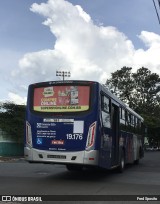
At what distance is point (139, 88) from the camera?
78438 millimetres

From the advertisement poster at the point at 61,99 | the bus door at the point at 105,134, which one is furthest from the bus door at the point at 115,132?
the advertisement poster at the point at 61,99

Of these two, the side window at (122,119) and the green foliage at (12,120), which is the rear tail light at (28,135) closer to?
the side window at (122,119)

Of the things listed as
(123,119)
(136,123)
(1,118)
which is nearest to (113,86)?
(1,118)

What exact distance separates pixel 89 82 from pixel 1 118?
2003cm

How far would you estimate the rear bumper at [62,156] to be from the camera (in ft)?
46.9

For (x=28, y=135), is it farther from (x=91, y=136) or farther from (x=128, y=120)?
(x=128, y=120)

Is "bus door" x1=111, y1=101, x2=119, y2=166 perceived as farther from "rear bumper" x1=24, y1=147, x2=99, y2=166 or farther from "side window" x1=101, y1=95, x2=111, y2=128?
"rear bumper" x1=24, y1=147, x2=99, y2=166

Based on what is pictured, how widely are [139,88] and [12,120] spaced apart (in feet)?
155

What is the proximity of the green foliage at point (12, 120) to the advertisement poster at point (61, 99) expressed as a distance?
1873 centimetres

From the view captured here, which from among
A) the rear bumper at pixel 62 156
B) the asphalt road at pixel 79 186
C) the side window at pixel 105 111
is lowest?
the asphalt road at pixel 79 186

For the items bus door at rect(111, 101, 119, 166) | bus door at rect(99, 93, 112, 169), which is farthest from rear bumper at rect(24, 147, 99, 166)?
bus door at rect(111, 101, 119, 166)

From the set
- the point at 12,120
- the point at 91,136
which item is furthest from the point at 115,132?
the point at 12,120

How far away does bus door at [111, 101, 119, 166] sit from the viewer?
17281mm

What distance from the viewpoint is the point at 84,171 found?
19547mm
